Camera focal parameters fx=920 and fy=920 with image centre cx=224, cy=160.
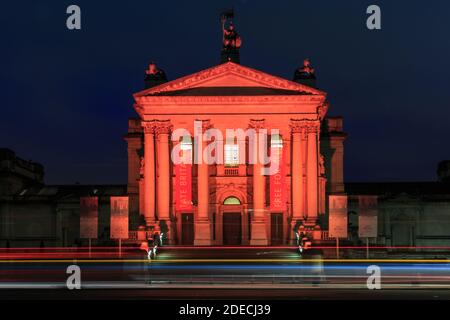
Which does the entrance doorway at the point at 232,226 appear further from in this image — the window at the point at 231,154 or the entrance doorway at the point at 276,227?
the window at the point at 231,154

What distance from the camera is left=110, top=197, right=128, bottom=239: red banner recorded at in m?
52.8

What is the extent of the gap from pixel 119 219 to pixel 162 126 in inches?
487

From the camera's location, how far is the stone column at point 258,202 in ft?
206

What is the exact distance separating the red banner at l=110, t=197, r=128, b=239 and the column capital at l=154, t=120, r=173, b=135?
11.7 meters

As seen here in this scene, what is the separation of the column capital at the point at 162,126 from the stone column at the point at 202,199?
240 centimetres

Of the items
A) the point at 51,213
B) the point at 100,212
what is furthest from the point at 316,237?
the point at 51,213

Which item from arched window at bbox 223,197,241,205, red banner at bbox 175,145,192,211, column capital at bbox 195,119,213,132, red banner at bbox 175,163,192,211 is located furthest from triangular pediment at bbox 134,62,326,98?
arched window at bbox 223,197,241,205

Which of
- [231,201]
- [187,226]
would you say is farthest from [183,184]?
[231,201]

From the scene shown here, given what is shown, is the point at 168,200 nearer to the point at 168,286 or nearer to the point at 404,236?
the point at 404,236

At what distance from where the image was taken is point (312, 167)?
63500mm

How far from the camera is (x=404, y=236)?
243ft

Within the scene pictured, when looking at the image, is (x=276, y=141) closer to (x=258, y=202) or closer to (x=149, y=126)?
(x=258, y=202)

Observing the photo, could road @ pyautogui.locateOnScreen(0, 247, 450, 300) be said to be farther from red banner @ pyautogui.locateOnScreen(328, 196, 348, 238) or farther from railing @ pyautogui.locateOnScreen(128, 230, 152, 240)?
railing @ pyautogui.locateOnScreen(128, 230, 152, 240)
